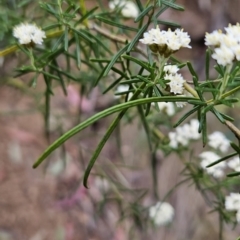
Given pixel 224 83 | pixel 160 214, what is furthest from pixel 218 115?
pixel 160 214

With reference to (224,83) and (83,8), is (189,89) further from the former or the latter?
(83,8)

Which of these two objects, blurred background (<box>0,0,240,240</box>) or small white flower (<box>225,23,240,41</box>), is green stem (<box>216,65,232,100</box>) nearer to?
small white flower (<box>225,23,240,41</box>)

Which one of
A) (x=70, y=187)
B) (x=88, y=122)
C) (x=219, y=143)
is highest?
(x=70, y=187)

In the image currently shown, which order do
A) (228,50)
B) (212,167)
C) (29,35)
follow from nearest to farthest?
1. (228,50)
2. (29,35)
3. (212,167)

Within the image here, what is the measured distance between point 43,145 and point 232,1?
2.74 ft

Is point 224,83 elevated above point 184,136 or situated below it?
below

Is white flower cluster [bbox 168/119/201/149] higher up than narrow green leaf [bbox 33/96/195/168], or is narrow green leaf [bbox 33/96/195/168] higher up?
white flower cluster [bbox 168/119/201/149]

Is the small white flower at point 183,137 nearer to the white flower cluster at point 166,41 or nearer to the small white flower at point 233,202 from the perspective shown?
the small white flower at point 233,202

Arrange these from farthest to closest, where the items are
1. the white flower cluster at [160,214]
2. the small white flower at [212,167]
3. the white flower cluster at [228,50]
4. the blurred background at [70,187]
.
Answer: the blurred background at [70,187] → the white flower cluster at [160,214] → the small white flower at [212,167] → the white flower cluster at [228,50]

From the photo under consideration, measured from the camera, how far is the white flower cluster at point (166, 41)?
0.36m

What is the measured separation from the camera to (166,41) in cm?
36

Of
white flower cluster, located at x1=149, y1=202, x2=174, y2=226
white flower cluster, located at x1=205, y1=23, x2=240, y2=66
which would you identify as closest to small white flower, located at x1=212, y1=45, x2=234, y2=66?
white flower cluster, located at x1=205, y1=23, x2=240, y2=66

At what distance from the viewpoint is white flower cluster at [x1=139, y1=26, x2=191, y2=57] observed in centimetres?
36

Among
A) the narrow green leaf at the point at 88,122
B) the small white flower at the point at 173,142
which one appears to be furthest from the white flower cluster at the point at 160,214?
the narrow green leaf at the point at 88,122
